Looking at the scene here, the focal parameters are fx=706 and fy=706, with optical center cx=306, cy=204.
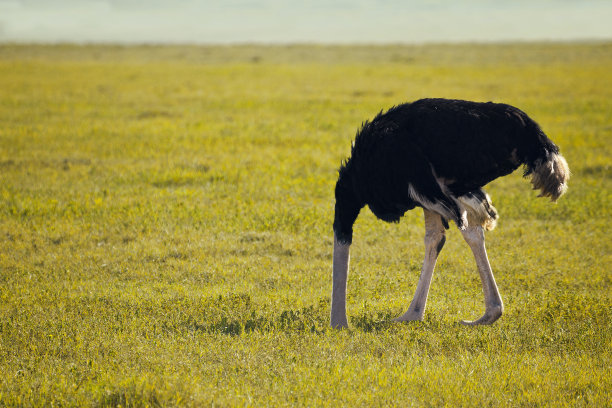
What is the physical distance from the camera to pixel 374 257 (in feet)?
32.0

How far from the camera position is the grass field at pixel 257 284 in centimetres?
579

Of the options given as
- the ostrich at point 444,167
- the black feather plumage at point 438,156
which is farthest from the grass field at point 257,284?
the black feather plumage at point 438,156

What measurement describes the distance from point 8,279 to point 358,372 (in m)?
4.89

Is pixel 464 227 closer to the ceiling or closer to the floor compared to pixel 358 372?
closer to the ceiling

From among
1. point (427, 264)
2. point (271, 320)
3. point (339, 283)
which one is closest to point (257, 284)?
point (271, 320)

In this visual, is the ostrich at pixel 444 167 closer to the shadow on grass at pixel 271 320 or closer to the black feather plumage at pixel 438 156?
the black feather plumage at pixel 438 156

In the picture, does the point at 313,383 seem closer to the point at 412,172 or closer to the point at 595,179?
the point at 412,172

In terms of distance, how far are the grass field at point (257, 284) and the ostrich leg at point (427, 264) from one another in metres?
0.19

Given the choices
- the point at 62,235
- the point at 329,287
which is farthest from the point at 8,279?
the point at 329,287

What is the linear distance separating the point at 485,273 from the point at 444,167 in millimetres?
1132

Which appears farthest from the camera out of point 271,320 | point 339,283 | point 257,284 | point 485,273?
point 257,284

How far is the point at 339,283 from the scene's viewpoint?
676 centimetres

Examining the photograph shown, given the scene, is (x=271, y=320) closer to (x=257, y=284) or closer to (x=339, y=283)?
(x=339, y=283)

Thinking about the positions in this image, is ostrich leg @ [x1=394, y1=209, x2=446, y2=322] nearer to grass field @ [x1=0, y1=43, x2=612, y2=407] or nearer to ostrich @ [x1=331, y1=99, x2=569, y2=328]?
grass field @ [x1=0, y1=43, x2=612, y2=407]
